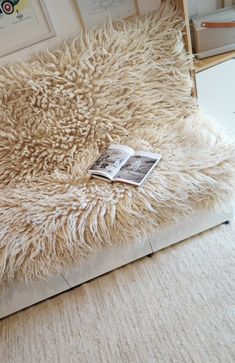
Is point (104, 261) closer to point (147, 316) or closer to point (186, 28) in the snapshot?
point (147, 316)

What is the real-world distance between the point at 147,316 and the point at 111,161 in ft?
2.30

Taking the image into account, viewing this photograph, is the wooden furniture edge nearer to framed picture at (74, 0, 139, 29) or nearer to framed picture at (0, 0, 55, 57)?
framed picture at (74, 0, 139, 29)

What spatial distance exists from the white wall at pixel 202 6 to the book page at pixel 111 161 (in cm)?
88

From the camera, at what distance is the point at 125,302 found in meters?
1.22

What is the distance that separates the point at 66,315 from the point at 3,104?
3.43ft

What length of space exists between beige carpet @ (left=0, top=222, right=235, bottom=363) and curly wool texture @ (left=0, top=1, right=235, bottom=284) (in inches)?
11.5

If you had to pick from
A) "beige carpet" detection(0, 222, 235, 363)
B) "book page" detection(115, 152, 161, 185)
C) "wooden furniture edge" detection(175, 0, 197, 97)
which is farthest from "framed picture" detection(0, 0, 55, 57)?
"beige carpet" detection(0, 222, 235, 363)

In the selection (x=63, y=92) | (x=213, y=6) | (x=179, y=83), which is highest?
(x=213, y=6)

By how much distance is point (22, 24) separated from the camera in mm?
1293

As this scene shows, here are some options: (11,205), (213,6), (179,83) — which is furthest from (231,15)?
(11,205)

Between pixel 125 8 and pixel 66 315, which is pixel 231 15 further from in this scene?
pixel 66 315

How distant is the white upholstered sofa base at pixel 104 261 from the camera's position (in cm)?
118

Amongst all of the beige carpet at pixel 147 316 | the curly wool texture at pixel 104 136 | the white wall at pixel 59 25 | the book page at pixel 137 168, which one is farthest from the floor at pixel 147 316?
the white wall at pixel 59 25

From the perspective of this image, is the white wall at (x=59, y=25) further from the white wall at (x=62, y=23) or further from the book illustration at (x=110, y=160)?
the book illustration at (x=110, y=160)
